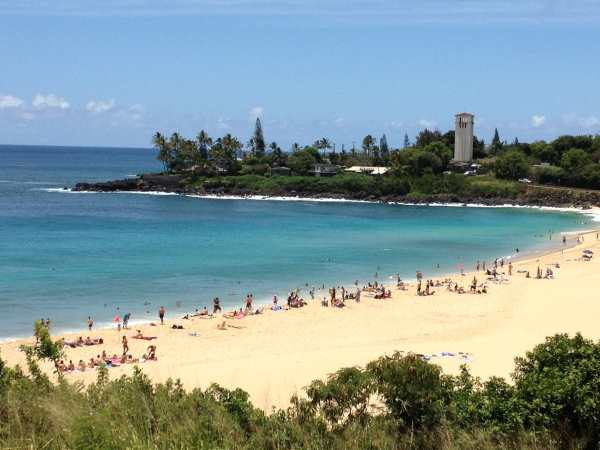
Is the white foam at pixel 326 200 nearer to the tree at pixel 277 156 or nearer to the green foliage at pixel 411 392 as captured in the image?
the tree at pixel 277 156

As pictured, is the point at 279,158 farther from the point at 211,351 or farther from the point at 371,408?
the point at 371,408

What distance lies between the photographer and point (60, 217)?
59.2 meters

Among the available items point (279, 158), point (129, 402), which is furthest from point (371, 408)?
point (279, 158)

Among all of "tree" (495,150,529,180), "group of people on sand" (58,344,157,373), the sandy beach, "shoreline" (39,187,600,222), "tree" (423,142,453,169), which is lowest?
the sandy beach

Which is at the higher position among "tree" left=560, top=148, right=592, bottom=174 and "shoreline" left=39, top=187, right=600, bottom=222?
"tree" left=560, top=148, right=592, bottom=174

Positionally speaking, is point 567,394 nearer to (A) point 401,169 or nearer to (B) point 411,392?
(B) point 411,392

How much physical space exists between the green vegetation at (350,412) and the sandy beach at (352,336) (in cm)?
444

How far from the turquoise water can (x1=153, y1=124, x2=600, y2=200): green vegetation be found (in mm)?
9590

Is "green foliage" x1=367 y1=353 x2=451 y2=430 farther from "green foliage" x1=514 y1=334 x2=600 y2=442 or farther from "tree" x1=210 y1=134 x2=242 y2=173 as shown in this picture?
"tree" x1=210 y1=134 x2=242 y2=173

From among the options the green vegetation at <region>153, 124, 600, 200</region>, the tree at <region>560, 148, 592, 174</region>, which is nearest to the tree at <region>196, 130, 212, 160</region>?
the green vegetation at <region>153, 124, 600, 200</region>

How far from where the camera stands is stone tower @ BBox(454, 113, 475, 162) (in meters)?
98.5

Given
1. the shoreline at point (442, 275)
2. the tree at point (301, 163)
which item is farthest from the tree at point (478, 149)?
the shoreline at point (442, 275)

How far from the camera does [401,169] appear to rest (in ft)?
297

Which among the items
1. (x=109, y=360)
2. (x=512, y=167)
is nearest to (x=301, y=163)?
(x=512, y=167)
